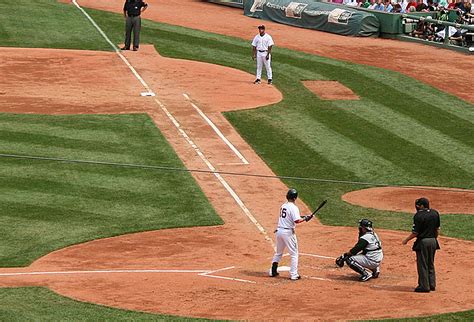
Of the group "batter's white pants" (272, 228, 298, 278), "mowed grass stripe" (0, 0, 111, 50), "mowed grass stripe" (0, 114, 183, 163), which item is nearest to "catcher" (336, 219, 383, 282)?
"batter's white pants" (272, 228, 298, 278)

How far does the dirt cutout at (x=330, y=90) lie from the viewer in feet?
118

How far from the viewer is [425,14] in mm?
45875

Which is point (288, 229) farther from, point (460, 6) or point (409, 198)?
point (460, 6)

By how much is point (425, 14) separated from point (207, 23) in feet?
32.9

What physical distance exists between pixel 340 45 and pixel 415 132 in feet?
44.3

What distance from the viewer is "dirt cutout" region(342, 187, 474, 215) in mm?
24438

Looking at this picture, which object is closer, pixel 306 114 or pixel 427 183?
pixel 427 183

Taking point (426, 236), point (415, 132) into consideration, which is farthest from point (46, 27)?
point (426, 236)

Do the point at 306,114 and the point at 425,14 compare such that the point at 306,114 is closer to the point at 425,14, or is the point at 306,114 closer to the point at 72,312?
the point at 425,14

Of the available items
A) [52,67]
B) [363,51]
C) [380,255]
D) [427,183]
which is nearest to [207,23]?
[363,51]

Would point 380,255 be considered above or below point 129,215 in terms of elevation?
above

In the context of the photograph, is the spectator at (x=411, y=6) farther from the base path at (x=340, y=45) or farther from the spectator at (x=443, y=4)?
the base path at (x=340, y=45)

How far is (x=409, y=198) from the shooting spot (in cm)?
2542

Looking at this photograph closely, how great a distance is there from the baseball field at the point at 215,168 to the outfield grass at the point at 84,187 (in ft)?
0.21
